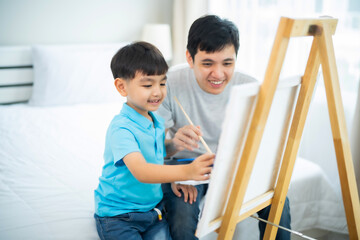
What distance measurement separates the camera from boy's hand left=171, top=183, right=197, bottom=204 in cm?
125

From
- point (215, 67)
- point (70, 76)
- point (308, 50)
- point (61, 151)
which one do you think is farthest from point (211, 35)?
point (70, 76)

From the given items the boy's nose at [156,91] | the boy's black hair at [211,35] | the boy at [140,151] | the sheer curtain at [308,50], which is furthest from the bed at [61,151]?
the boy's black hair at [211,35]

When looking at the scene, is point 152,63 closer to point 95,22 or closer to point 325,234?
point 325,234

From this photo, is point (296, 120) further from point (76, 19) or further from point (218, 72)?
point (76, 19)

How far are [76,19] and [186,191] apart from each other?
2.42m

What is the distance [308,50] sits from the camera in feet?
7.30

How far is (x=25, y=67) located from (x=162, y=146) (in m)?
2.04

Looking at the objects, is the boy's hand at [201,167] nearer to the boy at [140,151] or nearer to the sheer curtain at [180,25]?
the boy at [140,151]

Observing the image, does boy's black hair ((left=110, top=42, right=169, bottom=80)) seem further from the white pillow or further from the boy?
the white pillow

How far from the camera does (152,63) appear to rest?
1.15m

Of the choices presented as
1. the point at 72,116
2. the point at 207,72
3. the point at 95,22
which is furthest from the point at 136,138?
the point at 95,22

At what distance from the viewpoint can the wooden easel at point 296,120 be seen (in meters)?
0.84

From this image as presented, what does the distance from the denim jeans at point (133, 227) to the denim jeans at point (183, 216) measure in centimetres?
3

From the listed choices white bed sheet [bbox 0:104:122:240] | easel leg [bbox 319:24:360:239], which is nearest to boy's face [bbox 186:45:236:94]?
easel leg [bbox 319:24:360:239]
